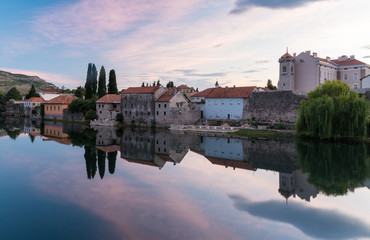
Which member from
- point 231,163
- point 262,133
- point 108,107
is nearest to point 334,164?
point 231,163

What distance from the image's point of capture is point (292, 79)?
4219cm

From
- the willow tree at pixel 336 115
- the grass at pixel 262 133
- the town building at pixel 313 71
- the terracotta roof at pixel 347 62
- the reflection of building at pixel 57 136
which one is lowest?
the reflection of building at pixel 57 136

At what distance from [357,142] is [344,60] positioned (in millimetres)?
21854

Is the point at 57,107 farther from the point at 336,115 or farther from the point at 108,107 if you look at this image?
the point at 336,115

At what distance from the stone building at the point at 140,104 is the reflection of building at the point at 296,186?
103 ft

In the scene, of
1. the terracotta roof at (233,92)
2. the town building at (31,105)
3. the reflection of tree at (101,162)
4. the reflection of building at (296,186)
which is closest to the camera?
the reflection of building at (296,186)

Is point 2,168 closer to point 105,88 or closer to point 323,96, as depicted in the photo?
point 323,96

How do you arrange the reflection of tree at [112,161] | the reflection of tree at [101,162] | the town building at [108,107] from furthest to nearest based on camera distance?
1. the town building at [108,107]
2. the reflection of tree at [112,161]
3. the reflection of tree at [101,162]

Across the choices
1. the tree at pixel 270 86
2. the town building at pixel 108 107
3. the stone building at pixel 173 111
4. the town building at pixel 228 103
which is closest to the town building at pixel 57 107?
the town building at pixel 108 107

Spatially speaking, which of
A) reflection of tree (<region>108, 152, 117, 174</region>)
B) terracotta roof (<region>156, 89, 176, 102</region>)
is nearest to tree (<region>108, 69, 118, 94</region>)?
terracotta roof (<region>156, 89, 176, 102</region>)

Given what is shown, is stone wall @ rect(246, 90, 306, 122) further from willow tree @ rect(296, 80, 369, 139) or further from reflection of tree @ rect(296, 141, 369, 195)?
reflection of tree @ rect(296, 141, 369, 195)

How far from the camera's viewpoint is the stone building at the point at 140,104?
45.5m

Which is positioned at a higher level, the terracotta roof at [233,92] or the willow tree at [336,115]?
the terracotta roof at [233,92]

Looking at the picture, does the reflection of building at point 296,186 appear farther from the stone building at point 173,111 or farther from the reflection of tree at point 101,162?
the stone building at point 173,111
